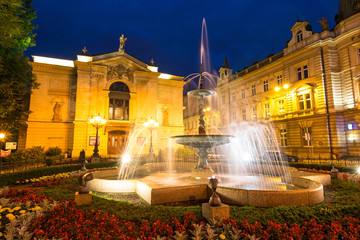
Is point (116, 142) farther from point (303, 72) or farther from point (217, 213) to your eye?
point (303, 72)

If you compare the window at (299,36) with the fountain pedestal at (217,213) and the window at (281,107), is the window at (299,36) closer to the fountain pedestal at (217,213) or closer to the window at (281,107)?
the window at (281,107)

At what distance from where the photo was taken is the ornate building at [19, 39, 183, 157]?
2575 centimetres

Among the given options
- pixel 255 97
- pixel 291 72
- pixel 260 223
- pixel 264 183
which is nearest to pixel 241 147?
pixel 255 97

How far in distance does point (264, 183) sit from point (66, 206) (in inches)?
298

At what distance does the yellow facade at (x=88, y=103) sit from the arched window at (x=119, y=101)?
0.14m

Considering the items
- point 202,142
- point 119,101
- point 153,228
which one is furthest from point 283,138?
point 153,228

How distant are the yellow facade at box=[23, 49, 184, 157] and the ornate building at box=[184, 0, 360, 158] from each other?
17269mm

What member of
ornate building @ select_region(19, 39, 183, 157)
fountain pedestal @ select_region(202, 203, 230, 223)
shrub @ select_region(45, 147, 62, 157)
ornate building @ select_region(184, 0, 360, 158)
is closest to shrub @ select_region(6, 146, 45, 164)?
shrub @ select_region(45, 147, 62, 157)

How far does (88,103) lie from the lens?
2656 centimetres

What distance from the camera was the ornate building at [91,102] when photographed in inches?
1014

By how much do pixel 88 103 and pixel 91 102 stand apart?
0.40 metres

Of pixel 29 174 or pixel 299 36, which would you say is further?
pixel 299 36

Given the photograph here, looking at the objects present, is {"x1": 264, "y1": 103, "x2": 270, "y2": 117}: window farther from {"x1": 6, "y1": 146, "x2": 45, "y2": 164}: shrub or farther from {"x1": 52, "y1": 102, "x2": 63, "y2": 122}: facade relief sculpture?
{"x1": 6, "y1": 146, "x2": 45, "y2": 164}: shrub

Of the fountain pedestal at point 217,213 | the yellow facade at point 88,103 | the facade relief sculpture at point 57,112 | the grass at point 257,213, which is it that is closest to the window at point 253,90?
the yellow facade at point 88,103
